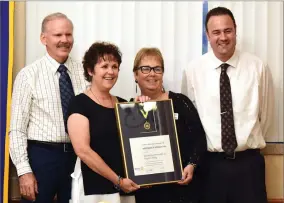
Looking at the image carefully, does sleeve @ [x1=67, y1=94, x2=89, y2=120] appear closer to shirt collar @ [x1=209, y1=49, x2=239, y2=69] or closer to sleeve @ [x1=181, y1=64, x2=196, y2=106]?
sleeve @ [x1=181, y1=64, x2=196, y2=106]

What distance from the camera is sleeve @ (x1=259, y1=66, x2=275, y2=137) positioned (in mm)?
2502

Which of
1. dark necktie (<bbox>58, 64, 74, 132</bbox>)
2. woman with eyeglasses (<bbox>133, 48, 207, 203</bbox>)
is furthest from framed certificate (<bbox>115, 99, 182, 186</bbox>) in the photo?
dark necktie (<bbox>58, 64, 74, 132</bbox>)

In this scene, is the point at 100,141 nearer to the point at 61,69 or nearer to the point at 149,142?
the point at 149,142

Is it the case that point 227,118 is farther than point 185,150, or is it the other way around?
point 227,118

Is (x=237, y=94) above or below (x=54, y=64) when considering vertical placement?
below

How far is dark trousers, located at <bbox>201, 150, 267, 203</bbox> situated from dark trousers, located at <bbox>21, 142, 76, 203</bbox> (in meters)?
0.83

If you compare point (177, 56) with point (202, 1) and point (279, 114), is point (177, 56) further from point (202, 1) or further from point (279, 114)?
point (279, 114)

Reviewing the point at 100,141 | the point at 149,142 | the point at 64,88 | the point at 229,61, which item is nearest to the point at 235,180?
the point at 149,142

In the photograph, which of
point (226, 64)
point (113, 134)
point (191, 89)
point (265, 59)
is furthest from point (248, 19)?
→ point (113, 134)

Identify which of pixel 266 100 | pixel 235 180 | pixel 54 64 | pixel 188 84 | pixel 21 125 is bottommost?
pixel 235 180

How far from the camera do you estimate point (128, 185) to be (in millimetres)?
2004

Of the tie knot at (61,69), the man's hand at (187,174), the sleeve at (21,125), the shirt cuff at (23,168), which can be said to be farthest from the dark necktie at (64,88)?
the man's hand at (187,174)

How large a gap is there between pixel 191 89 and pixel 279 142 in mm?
772

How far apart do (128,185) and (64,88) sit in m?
0.70
